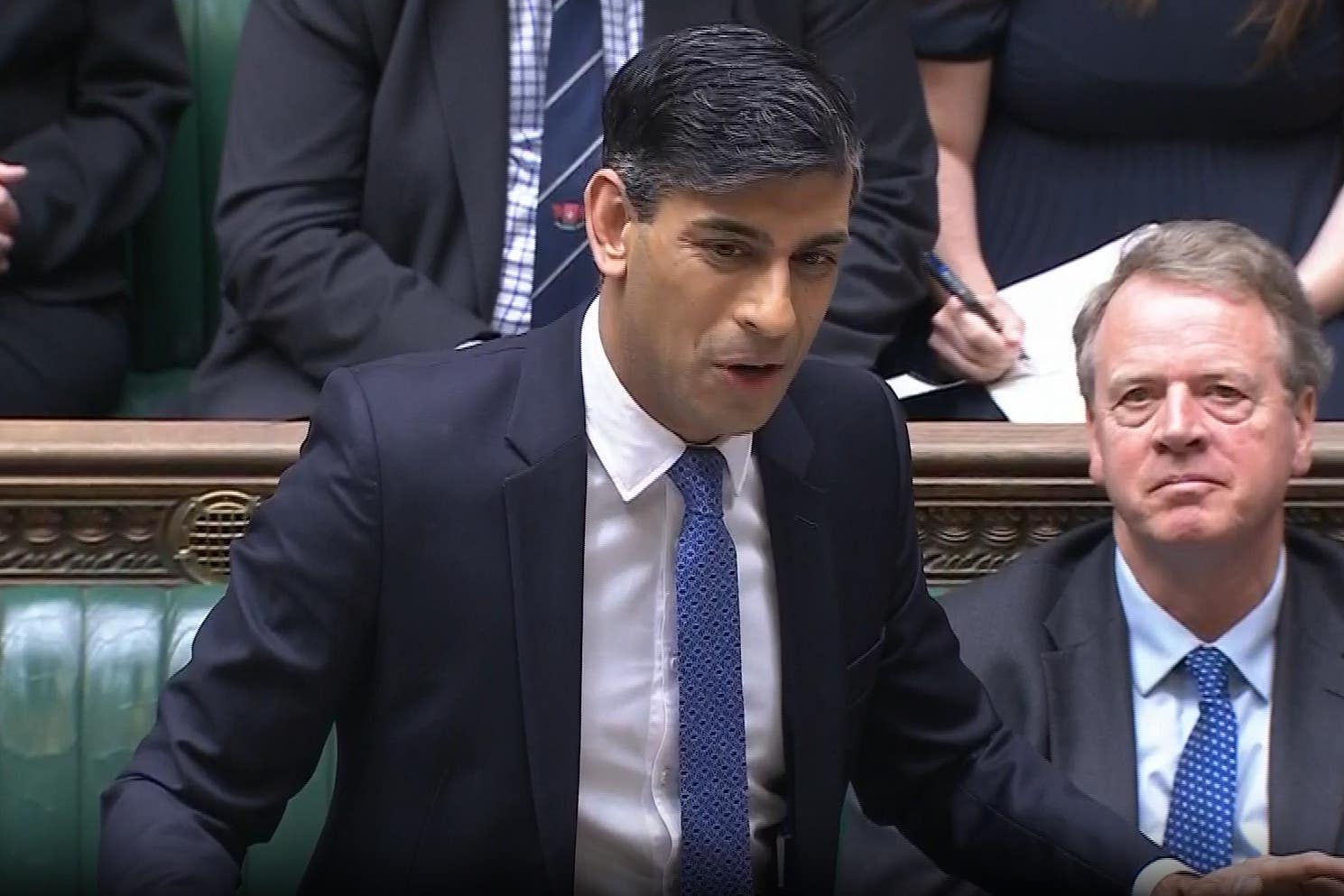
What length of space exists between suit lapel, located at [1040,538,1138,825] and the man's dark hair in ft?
1.82

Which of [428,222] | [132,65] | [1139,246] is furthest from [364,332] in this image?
[1139,246]

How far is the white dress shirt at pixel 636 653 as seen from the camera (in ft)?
4.33

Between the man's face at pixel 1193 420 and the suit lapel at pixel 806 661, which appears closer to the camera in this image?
the suit lapel at pixel 806 661

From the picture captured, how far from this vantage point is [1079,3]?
84.8 inches

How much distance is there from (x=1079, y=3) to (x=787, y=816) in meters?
1.09

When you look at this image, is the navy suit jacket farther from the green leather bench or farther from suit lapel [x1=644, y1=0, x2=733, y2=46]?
the green leather bench

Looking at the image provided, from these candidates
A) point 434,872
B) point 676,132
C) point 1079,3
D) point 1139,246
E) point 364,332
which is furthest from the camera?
point 1079,3

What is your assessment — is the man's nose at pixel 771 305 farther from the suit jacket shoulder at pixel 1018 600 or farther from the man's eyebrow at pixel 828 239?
→ the suit jacket shoulder at pixel 1018 600

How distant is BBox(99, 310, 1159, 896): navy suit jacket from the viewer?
121 cm

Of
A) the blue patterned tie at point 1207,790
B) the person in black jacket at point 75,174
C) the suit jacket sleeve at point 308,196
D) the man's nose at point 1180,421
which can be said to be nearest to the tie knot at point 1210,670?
the blue patterned tie at point 1207,790

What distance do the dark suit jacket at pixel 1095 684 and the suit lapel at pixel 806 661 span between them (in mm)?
260

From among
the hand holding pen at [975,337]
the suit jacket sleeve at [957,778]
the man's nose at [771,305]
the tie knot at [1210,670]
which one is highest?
the man's nose at [771,305]

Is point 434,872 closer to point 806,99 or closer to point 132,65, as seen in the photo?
point 806,99

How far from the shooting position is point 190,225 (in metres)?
2.30
